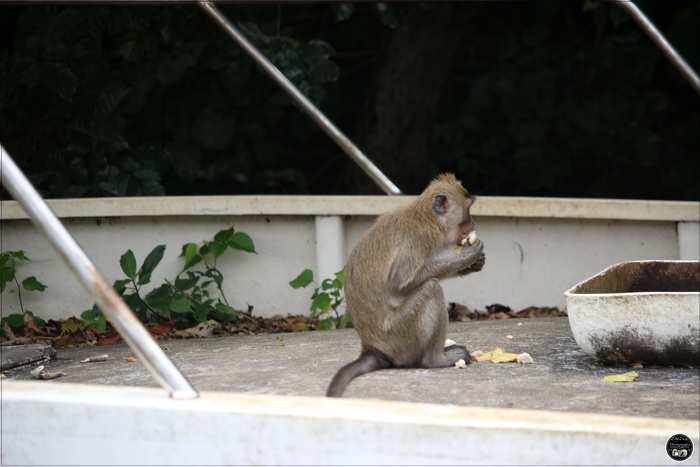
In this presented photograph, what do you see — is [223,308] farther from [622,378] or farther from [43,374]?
[622,378]

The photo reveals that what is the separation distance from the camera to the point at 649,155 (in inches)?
375

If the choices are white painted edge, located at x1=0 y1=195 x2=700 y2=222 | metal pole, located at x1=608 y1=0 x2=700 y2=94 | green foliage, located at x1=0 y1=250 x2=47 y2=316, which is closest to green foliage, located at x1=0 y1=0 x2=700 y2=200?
white painted edge, located at x1=0 y1=195 x2=700 y2=222

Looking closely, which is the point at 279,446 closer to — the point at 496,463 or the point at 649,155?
the point at 496,463

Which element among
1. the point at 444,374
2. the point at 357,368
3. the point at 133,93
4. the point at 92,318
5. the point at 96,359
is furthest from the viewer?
the point at 133,93

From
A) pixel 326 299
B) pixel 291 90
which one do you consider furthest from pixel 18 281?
pixel 291 90

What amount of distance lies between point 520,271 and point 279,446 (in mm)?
3953

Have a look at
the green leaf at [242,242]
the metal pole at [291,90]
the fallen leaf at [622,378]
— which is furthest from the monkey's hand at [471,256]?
the green leaf at [242,242]

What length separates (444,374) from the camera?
180 inches

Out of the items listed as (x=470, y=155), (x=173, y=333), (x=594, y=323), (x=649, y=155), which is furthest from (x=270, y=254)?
(x=649, y=155)

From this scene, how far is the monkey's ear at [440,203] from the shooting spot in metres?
5.08

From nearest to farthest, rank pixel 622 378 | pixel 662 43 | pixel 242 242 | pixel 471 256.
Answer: pixel 622 378 < pixel 471 256 < pixel 662 43 < pixel 242 242

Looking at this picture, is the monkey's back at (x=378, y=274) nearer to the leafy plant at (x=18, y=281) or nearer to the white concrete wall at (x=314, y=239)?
the white concrete wall at (x=314, y=239)

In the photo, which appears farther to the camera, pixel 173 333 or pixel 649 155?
pixel 649 155

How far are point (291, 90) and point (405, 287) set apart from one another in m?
1.95
